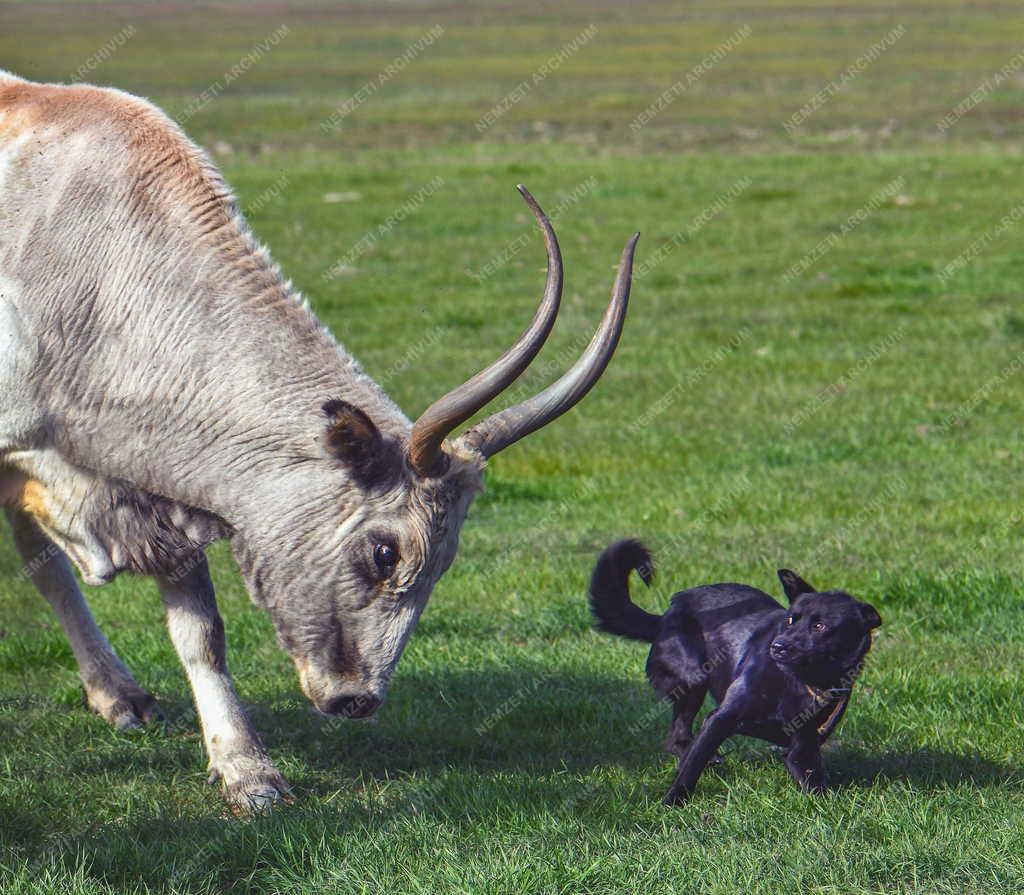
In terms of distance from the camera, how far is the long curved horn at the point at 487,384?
4.52 m

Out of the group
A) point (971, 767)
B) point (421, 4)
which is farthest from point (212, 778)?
point (421, 4)

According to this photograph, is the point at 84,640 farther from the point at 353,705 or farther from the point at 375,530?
the point at 375,530

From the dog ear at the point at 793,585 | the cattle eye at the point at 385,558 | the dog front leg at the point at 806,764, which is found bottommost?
the dog front leg at the point at 806,764

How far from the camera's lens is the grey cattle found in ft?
15.9

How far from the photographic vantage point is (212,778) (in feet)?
18.3

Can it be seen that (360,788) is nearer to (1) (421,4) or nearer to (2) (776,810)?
(2) (776,810)

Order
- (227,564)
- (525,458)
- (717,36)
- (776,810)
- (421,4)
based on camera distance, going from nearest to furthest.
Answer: (776,810) → (227,564) → (525,458) → (717,36) → (421,4)

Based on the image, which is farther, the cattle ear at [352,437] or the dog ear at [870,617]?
the dog ear at [870,617]

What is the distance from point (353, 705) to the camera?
4914 mm

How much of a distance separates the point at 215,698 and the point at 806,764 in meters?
2.21

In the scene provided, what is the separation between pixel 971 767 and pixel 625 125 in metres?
30.8

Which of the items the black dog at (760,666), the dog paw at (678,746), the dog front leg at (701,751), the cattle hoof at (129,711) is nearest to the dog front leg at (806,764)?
the black dog at (760,666)

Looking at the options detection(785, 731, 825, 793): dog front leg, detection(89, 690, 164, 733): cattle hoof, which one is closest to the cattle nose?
detection(785, 731, 825, 793): dog front leg

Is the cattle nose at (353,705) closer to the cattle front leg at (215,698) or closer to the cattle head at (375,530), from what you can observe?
the cattle head at (375,530)
